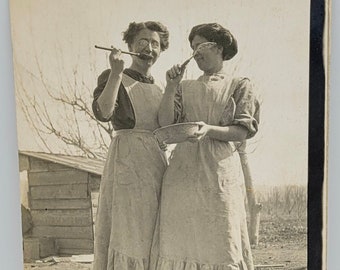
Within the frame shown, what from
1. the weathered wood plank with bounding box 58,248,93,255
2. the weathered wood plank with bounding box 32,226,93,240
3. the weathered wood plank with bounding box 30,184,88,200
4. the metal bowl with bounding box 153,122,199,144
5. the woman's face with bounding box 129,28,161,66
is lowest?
the weathered wood plank with bounding box 58,248,93,255

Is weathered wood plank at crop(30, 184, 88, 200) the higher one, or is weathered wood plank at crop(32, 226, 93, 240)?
weathered wood plank at crop(30, 184, 88, 200)

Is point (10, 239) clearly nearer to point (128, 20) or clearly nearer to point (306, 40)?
point (128, 20)

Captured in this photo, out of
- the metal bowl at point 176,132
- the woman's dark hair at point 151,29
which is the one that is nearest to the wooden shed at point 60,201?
the metal bowl at point 176,132

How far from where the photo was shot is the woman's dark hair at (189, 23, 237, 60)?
1029 millimetres

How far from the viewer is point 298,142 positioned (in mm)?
1021

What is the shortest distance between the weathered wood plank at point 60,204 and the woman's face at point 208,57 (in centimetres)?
36

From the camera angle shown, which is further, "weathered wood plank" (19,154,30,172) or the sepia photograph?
"weathered wood plank" (19,154,30,172)

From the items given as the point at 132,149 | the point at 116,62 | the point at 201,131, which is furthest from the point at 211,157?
the point at 116,62

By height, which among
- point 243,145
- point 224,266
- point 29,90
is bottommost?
point 224,266

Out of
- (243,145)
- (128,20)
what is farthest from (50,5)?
(243,145)

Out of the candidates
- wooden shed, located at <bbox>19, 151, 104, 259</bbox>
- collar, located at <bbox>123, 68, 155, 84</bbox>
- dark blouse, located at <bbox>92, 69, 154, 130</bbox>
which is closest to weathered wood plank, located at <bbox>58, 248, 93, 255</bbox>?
wooden shed, located at <bbox>19, 151, 104, 259</bbox>

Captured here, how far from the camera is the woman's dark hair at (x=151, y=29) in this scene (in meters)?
1.05

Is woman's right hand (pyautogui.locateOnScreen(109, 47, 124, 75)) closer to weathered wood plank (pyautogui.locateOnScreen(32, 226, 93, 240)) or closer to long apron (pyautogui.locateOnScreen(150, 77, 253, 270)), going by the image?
long apron (pyautogui.locateOnScreen(150, 77, 253, 270))

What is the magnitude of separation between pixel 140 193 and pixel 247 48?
352mm
